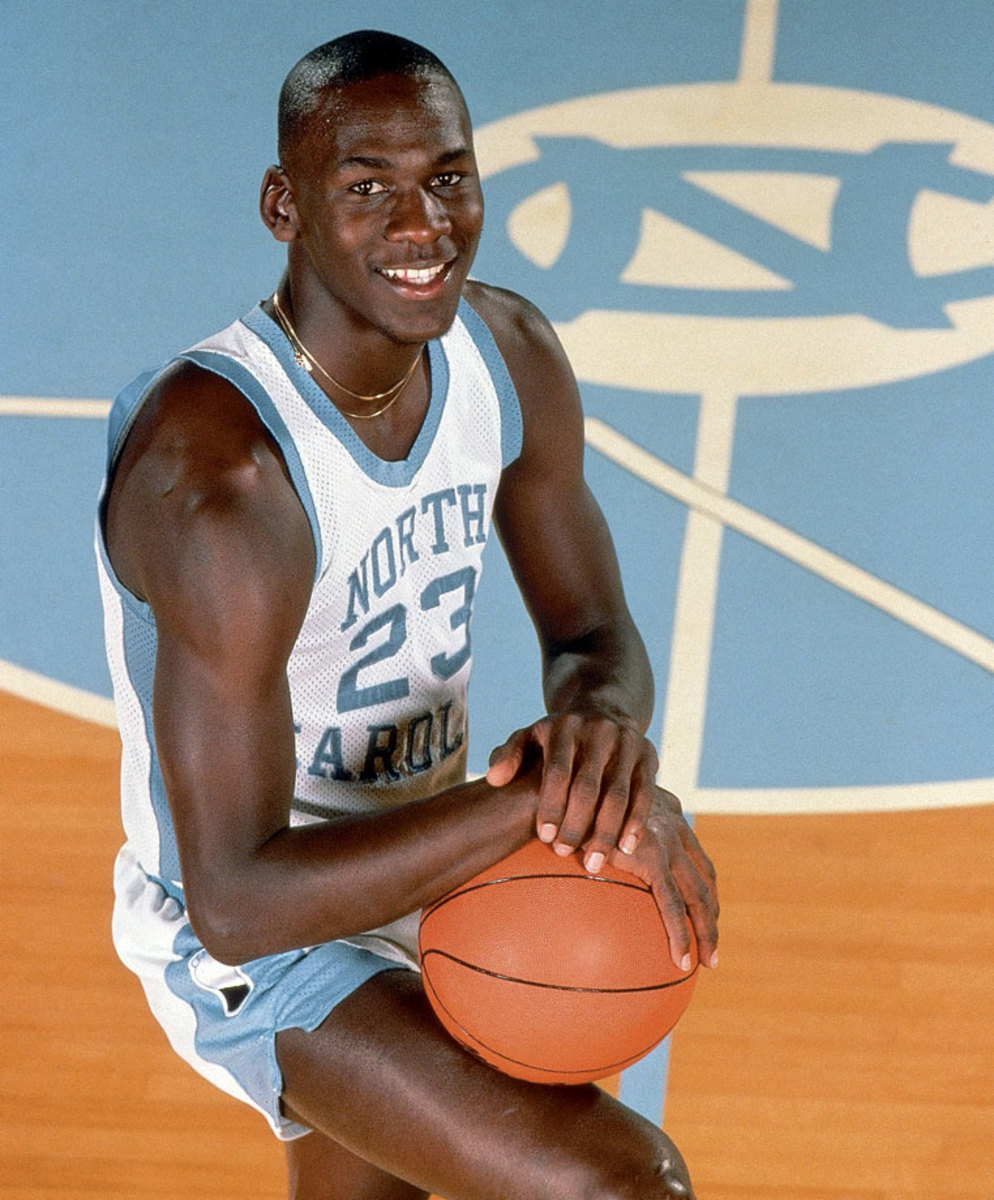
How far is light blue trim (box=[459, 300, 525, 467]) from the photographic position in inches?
94.1

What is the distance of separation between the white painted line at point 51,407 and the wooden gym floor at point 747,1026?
798 millimetres

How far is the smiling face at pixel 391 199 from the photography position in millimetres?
2018

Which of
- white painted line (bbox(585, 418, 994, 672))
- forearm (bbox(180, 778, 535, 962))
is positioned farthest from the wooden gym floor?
forearm (bbox(180, 778, 535, 962))

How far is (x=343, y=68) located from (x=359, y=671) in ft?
2.47

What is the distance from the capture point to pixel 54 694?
425 centimetres

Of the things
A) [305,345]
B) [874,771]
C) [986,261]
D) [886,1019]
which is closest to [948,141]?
[986,261]

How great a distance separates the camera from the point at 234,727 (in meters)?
1.88

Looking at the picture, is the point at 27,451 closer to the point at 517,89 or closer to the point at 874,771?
the point at 517,89

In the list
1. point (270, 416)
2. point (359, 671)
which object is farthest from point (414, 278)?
point (359, 671)

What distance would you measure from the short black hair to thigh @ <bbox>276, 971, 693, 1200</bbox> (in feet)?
3.49

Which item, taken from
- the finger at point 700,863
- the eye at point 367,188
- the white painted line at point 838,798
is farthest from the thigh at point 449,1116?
the white painted line at point 838,798

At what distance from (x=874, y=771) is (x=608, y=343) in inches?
50.1

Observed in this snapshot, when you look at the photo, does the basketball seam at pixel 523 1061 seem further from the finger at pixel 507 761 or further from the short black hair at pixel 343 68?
the short black hair at pixel 343 68

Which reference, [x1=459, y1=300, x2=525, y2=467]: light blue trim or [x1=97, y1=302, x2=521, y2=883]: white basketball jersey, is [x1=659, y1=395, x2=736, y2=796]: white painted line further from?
[x1=459, y1=300, x2=525, y2=467]: light blue trim
